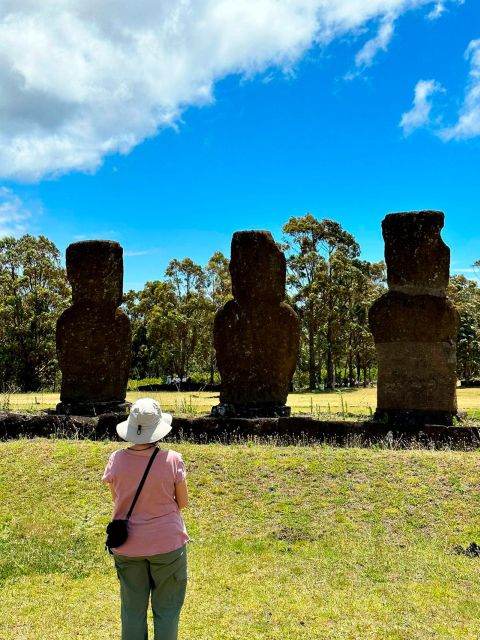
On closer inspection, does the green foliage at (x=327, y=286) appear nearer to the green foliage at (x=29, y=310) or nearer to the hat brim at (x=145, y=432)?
the green foliage at (x=29, y=310)

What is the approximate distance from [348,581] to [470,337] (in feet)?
134

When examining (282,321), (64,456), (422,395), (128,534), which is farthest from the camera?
(282,321)

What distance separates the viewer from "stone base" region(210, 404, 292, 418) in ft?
37.6

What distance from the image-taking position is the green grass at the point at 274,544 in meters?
4.79

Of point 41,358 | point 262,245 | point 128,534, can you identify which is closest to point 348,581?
point 128,534

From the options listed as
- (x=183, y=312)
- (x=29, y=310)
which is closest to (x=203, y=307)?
(x=183, y=312)

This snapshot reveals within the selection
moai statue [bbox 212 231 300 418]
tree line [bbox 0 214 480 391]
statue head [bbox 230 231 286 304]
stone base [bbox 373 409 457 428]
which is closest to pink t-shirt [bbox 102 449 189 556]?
stone base [bbox 373 409 457 428]

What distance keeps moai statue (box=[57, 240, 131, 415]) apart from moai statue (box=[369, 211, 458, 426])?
5162 mm

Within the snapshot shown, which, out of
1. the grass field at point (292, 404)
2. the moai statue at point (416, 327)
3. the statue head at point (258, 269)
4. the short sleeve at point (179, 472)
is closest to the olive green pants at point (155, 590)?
the short sleeve at point (179, 472)

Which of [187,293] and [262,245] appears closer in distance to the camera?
[262,245]

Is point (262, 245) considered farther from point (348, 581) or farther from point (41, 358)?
point (41, 358)

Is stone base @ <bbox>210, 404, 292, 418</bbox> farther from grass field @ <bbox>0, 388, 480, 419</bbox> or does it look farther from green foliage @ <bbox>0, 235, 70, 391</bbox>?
green foliage @ <bbox>0, 235, 70, 391</bbox>

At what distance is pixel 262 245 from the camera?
11805mm

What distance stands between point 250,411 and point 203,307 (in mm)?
30105
